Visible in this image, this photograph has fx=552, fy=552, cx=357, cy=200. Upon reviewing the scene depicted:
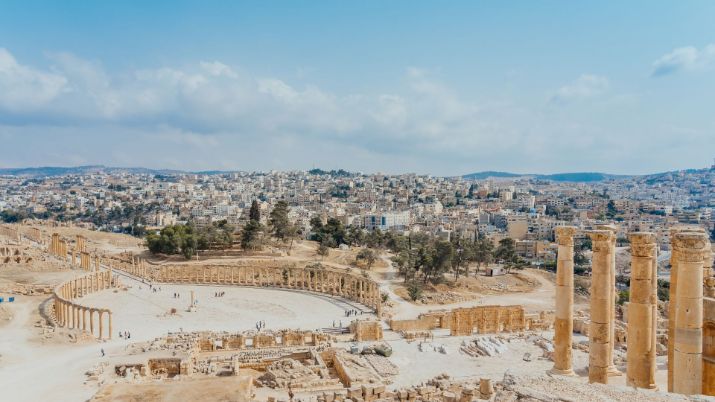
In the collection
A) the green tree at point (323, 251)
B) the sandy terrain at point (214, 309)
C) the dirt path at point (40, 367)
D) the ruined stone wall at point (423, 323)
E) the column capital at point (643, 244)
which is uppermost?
the column capital at point (643, 244)

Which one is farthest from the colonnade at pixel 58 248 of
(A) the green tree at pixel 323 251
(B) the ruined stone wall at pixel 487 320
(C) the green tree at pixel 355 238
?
(B) the ruined stone wall at pixel 487 320

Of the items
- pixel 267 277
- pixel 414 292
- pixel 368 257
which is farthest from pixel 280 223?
pixel 414 292

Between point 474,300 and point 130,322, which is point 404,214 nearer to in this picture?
point 474,300

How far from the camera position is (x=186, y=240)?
69.1 metres

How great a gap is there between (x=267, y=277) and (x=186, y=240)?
14.6 m

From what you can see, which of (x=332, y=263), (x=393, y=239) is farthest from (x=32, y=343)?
(x=393, y=239)

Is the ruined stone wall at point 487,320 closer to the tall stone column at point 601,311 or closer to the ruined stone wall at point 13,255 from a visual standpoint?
the tall stone column at point 601,311

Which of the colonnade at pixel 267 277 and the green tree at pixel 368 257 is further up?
the green tree at pixel 368 257

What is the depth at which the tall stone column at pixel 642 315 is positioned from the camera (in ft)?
51.6

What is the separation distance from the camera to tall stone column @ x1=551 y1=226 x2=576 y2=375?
18.1 m

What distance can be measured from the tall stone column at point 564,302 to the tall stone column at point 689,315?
13.4 ft

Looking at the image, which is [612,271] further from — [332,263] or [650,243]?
[332,263]

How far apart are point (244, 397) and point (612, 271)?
14.5 meters

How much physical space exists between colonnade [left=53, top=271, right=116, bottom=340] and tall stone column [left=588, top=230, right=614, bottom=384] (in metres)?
29.9
